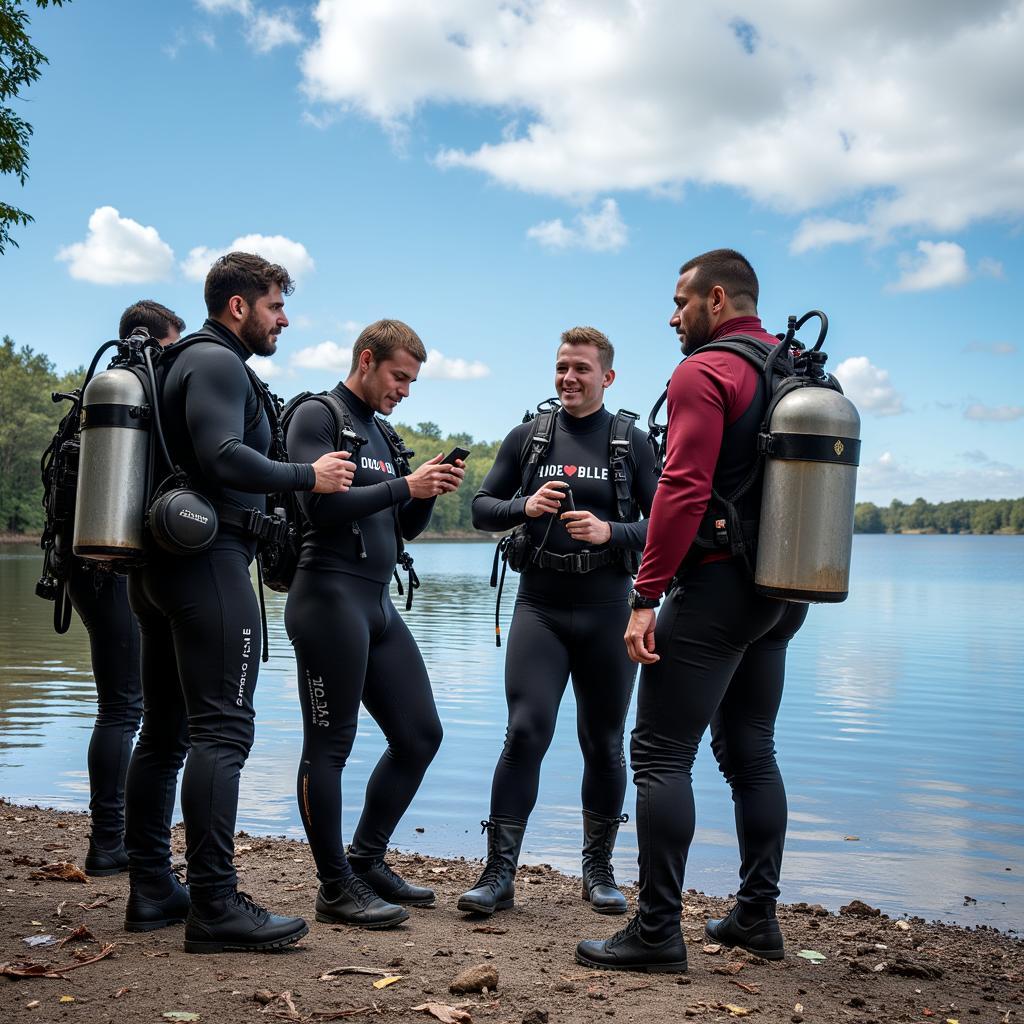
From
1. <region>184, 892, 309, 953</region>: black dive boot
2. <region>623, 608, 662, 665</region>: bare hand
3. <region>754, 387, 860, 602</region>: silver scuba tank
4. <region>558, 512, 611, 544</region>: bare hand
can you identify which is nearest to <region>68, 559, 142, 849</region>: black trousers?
<region>184, 892, 309, 953</region>: black dive boot

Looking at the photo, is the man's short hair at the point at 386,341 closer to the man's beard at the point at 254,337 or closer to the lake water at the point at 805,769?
the man's beard at the point at 254,337

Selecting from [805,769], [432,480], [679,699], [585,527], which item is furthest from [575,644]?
[805,769]

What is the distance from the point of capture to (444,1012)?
3.45 m

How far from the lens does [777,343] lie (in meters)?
4.27

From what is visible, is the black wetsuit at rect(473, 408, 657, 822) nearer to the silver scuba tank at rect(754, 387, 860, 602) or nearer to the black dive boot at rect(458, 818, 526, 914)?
the black dive boot at rect(458, 818, 526, 914)

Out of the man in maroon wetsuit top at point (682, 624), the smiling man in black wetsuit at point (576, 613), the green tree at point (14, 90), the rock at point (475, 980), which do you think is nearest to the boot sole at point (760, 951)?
the man in maroon wetsuit top at point (682, 624)

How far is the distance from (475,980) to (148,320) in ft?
11.5

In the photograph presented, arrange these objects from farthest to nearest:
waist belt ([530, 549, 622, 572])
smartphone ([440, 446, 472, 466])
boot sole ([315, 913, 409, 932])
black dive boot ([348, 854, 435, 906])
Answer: waist belt ([530, 549, 622, 572]), black dive boot ([348, 854, 435, 906]), smartphone ([440, 446, 472, 466]), boot sole ([315, 913, 409, 932])

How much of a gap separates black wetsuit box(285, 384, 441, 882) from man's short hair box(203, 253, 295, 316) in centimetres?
57

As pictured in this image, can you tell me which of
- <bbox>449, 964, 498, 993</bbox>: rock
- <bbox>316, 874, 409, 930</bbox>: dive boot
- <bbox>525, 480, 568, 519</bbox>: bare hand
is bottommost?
<bbox>316, 874, 409, 930</bbox>: dive boot

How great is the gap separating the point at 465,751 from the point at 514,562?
211 inches

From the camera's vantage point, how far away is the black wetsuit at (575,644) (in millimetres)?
5043

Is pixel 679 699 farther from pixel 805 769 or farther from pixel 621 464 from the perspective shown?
pixel 805 769

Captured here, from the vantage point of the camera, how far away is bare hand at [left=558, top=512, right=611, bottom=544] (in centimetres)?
504
